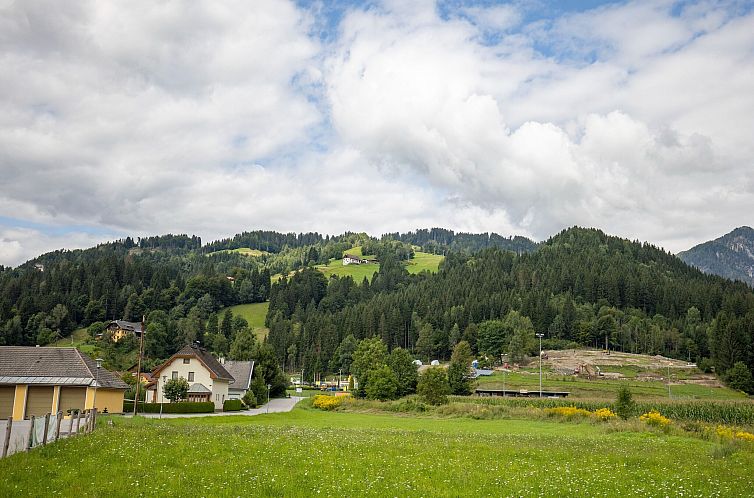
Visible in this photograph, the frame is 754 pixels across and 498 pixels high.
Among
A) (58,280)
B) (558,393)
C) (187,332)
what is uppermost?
(58,280)

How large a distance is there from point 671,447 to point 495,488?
17.9 metres

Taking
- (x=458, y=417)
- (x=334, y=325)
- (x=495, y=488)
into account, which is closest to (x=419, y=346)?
(x=334, y=325)

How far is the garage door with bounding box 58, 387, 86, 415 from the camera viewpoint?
5306cm

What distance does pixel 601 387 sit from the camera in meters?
107

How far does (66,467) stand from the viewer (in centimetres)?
1648

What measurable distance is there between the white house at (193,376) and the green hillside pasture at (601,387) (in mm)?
54643

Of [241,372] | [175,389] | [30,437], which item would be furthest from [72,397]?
[241,372]

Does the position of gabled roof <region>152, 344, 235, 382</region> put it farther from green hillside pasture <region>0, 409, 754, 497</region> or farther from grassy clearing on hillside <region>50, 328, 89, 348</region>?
grassy clearing on hillside <region>50, 328, 89, 348</region>

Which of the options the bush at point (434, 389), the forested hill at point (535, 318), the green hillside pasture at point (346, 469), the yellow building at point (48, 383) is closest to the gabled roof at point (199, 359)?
the yellow building at point (48, 383)

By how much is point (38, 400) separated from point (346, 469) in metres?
45.7

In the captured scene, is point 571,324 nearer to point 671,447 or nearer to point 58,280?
point 671,447

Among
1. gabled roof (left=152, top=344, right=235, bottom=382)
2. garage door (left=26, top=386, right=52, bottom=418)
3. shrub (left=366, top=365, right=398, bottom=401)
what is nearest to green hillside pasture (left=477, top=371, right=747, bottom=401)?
shrub (left=366, top=365, right=398, bottom=401)

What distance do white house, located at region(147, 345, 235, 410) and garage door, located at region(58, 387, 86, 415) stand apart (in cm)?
2236

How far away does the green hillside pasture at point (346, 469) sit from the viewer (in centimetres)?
1496
